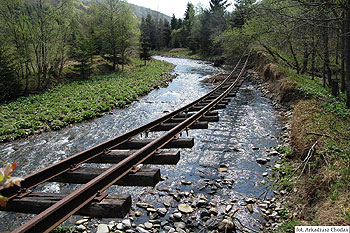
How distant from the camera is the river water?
4841 mm

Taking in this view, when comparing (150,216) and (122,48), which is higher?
(122,48)

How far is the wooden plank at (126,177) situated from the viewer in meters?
3.19

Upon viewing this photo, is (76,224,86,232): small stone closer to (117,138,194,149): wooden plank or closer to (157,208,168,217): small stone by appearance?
(157,208,168,217): small stone

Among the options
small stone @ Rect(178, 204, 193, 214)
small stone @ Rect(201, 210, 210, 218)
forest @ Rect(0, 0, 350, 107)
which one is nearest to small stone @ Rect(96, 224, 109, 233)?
small stone @ Rect(178, 204, 193, 214)

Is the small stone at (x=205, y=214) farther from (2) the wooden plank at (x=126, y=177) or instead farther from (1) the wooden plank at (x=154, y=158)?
(2) the wooden plank at (x=126, y=177)

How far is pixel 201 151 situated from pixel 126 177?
405 centimetres

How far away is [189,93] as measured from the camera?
17.2 meters

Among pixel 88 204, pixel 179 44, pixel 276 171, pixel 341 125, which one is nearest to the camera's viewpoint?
pixel 88 204

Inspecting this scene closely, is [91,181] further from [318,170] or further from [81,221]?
[318,170]

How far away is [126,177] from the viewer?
331 cm

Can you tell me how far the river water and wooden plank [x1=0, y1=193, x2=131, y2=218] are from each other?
1.74 m

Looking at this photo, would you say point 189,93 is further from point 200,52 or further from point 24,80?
point 200,52

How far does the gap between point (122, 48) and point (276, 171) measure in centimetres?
2695

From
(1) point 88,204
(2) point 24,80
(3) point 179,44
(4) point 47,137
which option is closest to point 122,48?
(2) point 24,80
